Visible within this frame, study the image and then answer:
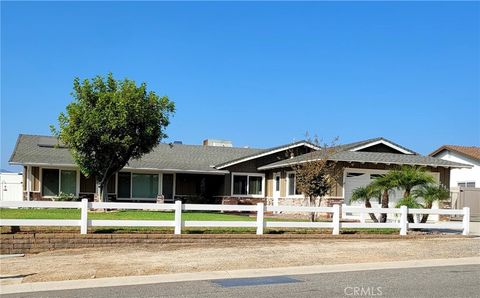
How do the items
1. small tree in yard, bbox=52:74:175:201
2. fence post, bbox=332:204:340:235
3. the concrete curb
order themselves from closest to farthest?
1. the concrete curb
2. fence post, bbox=332:204:340:235
3. small tree in yard, bbox=52:74:175:201

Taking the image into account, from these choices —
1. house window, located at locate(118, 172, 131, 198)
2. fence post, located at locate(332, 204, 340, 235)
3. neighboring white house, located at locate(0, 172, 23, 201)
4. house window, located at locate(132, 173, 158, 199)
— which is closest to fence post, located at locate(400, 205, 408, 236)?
fence post, located at locate(332, 204, 340, 235)

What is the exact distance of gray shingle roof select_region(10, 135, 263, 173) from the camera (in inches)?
1278

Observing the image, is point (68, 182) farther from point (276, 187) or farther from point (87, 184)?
point (276, 187)

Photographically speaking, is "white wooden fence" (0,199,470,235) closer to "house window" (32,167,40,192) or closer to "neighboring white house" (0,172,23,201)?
"house window" (32,167,40,192)

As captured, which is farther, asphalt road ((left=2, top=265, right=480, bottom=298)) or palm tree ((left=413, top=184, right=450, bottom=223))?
palm tree ((left=413, top=184, right=450, bottom=223))

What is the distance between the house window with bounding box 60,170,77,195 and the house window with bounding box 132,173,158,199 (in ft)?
11.6

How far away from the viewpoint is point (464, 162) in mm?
39031

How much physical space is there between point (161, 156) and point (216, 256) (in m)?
24.0

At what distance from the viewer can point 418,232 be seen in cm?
1956

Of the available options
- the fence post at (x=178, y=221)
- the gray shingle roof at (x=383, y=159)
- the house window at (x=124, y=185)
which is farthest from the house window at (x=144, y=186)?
the fence post at (x=178, y=221)

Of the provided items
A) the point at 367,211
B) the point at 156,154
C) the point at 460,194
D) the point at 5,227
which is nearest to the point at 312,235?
the point at 367,211

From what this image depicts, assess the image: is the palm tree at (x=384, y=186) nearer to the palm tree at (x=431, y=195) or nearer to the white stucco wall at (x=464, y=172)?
the palm tree at (x=431, y=195)

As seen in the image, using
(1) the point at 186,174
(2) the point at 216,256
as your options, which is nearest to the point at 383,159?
(1) the point at 186,174

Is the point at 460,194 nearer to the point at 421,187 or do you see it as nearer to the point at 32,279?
the point at 421,187
